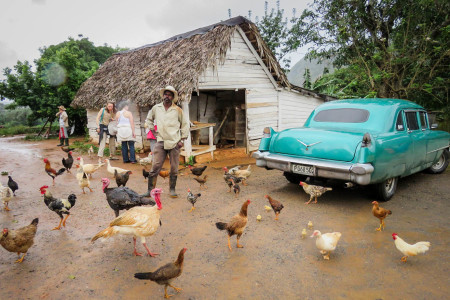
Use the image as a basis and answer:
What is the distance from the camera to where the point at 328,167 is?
15.0 ft

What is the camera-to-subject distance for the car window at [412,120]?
5.56 metres

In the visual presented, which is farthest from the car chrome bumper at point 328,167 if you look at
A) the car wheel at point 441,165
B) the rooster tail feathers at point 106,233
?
the car wheel at point 441,165

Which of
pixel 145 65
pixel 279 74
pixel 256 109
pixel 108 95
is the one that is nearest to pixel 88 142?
pixel 108 95

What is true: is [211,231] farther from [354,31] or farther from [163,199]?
[354,31]

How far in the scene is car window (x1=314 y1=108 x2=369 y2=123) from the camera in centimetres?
533

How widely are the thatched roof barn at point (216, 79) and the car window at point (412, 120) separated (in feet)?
18.4

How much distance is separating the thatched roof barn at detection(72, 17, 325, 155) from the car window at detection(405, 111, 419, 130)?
559cm

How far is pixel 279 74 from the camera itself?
423 inches

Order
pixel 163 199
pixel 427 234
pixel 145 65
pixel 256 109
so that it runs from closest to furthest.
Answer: pixel 427 234, pixel 163 199, pixel 256 109, pixel 145 65

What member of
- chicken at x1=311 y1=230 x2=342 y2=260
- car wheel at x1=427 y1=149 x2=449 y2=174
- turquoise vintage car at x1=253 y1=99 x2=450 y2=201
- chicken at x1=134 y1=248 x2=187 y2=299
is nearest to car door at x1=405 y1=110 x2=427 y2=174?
turquoise vintage car at x1=253 y1=99 x2=450 y2=201

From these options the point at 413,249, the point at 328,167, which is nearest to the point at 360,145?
the point at 328,167

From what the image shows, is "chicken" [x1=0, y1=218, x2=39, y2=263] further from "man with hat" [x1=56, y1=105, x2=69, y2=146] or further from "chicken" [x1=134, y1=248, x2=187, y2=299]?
"man with hat" [x1=56, y1=105, x2=69, y2=146]

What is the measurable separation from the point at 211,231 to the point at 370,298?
226 centimetres

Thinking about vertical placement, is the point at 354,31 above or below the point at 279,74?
above
